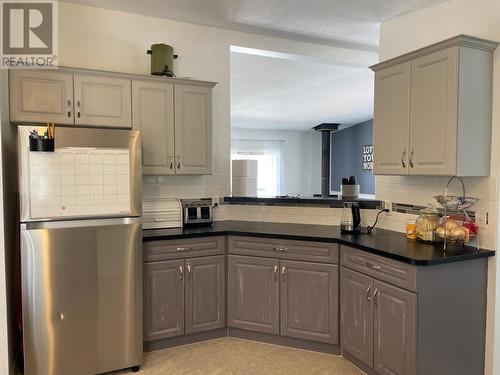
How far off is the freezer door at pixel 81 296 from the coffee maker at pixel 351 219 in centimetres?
157

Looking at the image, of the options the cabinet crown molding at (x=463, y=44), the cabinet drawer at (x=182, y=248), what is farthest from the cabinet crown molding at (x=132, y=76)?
the cabinet crown molding at (x=463, y=44)

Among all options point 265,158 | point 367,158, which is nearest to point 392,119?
point 367,158

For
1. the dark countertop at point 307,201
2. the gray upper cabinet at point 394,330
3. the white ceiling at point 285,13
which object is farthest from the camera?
the dark countertop at point 307,201

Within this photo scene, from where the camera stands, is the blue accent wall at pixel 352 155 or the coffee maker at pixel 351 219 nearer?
the coffee maker at pixel 351 219

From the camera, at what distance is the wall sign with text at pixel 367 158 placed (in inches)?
346

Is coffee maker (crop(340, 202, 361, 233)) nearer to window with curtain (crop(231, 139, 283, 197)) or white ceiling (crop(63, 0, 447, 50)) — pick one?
white ceiling (crop(63, 0, 447, 50))

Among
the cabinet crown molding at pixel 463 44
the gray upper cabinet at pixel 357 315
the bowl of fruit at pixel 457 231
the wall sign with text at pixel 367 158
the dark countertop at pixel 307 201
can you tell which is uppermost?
the cabinet crown molding at pixel 463 44

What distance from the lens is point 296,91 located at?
19.5 feet

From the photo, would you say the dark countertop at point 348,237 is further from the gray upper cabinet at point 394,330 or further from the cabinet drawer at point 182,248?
the gray upper cabinet at point 394,330

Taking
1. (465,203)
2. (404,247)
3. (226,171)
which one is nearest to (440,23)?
(465,203)

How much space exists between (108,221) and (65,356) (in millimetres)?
891

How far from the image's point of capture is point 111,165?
256 centimetres

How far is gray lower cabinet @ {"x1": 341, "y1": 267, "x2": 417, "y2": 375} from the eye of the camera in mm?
2277

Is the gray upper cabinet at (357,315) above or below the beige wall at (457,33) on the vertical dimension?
below
